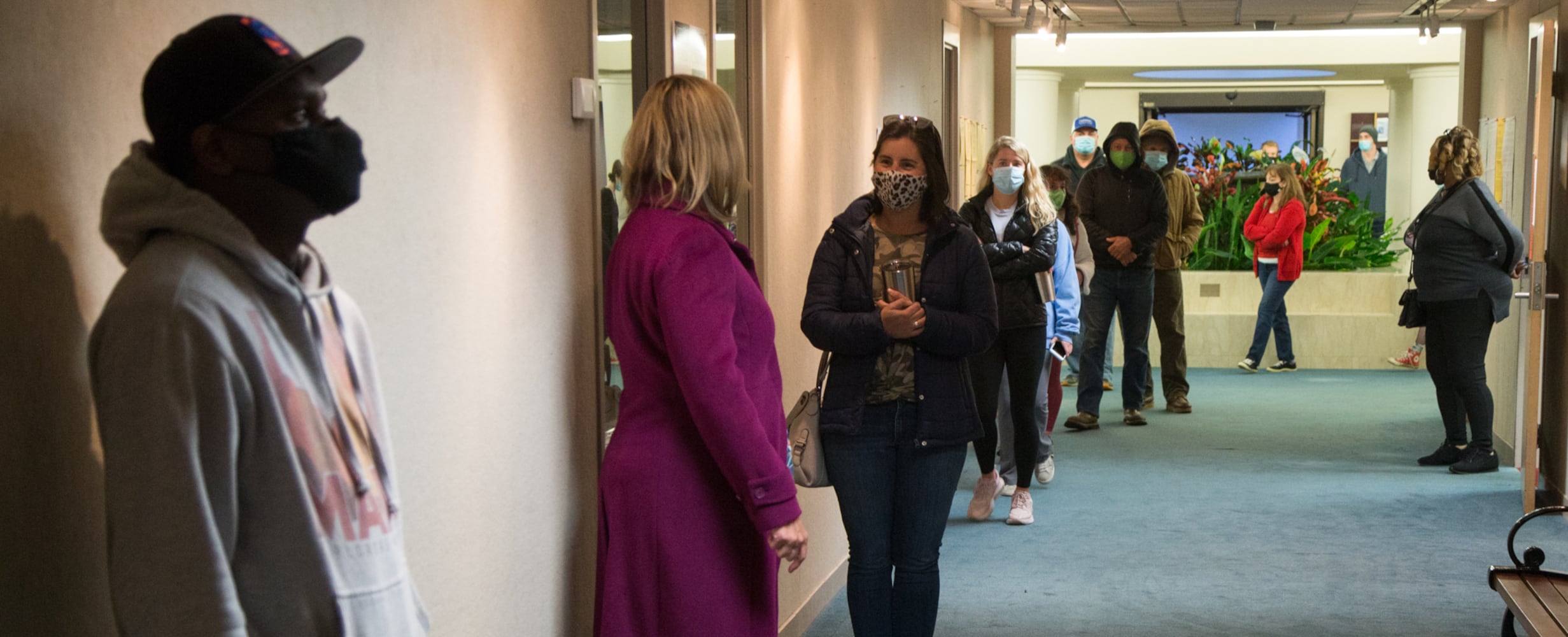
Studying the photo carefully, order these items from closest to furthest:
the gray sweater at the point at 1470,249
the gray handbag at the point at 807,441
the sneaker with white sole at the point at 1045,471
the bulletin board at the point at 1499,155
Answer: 1. the gray handbag at the point at 807,441
2. the gray sweater at the point at 1470,249
3. the sneaker with white sole at the point at 1045,471
4. the bulletin board at the point at 1499,155

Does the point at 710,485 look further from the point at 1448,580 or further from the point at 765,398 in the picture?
the point at 1448,580

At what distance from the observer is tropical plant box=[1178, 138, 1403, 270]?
12.0 meters

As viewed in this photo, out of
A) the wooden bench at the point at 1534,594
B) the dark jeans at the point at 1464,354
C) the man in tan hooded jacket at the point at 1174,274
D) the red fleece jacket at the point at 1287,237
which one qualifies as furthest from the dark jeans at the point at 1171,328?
the wooden bench at the point at 1534,594

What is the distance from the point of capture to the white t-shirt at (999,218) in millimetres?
5672

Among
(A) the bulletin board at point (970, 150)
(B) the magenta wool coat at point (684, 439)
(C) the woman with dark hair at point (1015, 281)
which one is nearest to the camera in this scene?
(B) the magenta wool coat at point (684, 439)

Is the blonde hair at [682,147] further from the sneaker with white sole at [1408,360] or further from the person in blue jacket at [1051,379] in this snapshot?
the sneaker with white sole at [1408,360]

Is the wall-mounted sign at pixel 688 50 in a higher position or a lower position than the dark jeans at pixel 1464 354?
higher

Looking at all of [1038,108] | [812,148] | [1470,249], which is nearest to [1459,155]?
[1470,249]

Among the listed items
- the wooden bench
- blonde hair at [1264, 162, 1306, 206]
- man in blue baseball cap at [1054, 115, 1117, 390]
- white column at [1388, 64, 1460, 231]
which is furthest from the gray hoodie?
white column at [1388, 64, 1460, 231]

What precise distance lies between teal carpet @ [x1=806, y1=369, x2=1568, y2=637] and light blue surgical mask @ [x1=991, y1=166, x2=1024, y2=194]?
1414 millimetres

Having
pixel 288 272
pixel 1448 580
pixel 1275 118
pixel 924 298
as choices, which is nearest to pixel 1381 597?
pixel 1448 580

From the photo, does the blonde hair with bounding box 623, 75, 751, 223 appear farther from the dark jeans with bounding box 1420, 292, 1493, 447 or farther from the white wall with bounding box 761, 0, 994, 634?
the dark jeans with bounding box 1420, 292, 1493, 447

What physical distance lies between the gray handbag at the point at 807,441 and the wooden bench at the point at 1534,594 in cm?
160

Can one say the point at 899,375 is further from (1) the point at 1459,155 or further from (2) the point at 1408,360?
(2) the point at 1408,360
